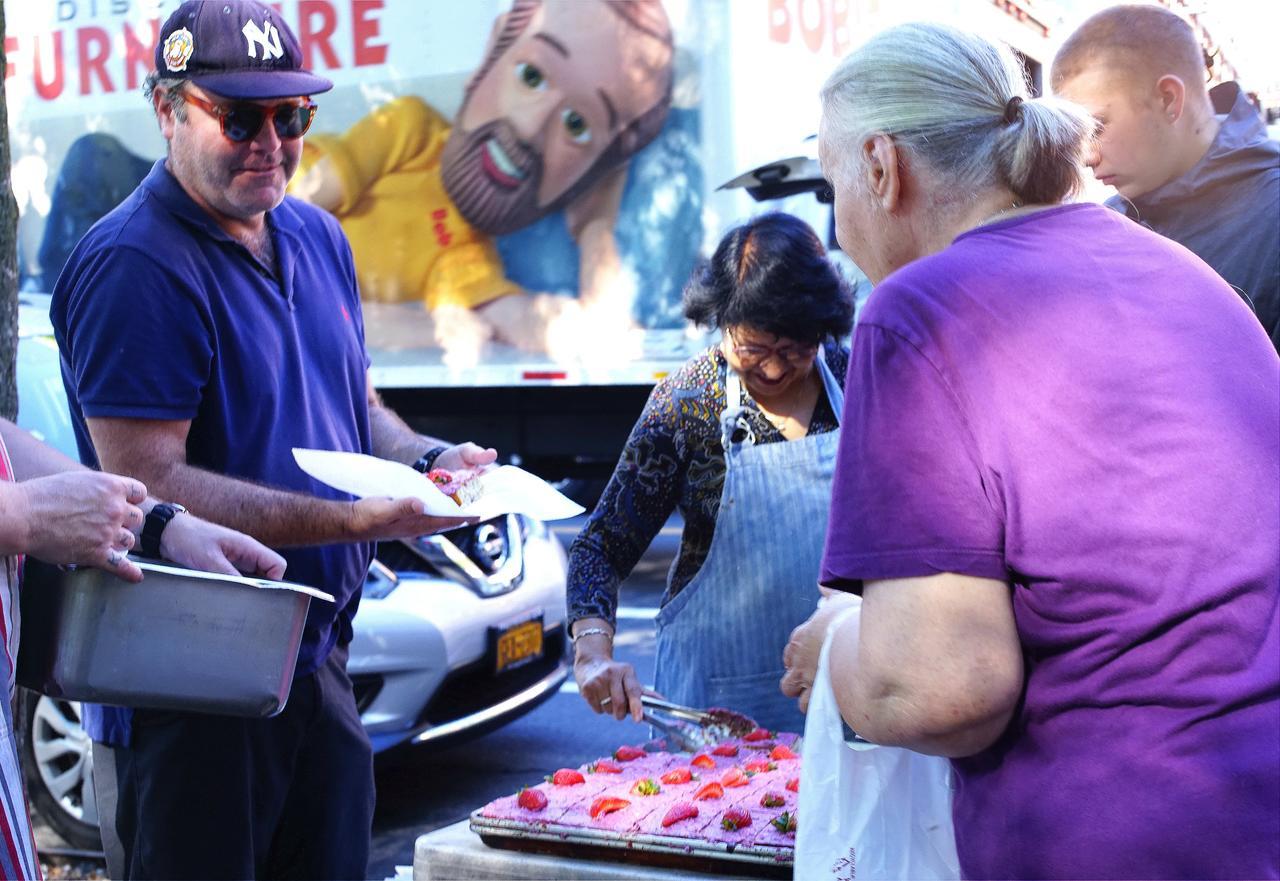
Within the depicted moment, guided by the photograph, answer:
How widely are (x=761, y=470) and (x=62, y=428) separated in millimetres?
3036

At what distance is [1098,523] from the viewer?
1457 millimetres

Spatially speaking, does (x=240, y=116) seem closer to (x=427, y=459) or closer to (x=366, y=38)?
(x=427, y=459)

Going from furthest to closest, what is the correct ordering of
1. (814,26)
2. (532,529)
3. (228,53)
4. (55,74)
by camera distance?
(55,74) → (814,26) → (532,529) → (228,53)

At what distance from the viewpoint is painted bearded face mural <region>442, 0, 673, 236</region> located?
27.2ft

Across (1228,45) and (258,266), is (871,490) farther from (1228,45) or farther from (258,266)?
(1228,45)

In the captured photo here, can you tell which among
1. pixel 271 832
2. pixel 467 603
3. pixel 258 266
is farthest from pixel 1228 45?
pixel 271 832

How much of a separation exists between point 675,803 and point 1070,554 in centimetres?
101

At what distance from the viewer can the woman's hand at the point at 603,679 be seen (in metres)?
2.75

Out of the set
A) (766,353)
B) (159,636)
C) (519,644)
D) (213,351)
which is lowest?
(519,644)

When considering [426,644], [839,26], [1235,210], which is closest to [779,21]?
[839,26]

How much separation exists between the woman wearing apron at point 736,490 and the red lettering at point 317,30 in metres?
6.72

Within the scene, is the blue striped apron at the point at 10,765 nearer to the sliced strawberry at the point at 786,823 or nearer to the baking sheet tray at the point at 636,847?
the baking sheet tray at the point at 636,847

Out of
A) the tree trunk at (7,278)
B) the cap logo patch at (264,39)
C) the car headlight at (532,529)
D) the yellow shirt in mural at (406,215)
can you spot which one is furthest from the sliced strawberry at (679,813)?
→ the yellow shirt in mural at (406,215)

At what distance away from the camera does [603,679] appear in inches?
109
